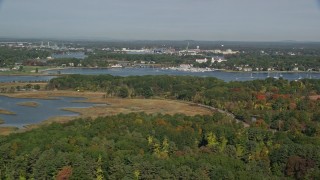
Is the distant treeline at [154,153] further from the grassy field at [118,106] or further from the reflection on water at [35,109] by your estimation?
the grassy field at [118,106]

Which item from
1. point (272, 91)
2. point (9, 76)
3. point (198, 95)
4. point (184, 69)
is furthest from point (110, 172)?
point (184, 69)

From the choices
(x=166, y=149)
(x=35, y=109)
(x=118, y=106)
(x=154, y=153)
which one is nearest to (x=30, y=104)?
(x=35, y=109)

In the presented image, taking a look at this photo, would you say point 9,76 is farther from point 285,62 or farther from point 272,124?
point 285,62

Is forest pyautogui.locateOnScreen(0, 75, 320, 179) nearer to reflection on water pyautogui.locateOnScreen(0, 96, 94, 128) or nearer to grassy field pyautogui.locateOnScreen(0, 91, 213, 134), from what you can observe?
grassy field pyautogui.locateOnScreen(0, 91, 213, 134)

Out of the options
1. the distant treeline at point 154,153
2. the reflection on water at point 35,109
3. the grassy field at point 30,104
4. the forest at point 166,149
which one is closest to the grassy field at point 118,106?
the reflection on water at point 35,109

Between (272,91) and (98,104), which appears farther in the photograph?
(272,91)

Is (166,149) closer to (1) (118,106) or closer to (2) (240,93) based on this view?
(1) (118,106)

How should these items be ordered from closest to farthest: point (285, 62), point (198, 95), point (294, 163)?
point (294, 163)
point (198, 95)
point (285, 62)
